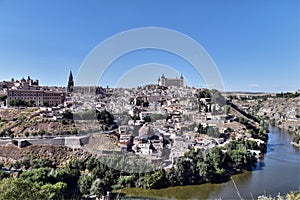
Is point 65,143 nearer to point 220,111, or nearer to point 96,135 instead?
point 96,135

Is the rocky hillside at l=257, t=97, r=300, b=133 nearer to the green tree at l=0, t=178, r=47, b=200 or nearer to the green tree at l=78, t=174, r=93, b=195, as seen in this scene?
the green tree at l=78, t=174, r=93, b=195

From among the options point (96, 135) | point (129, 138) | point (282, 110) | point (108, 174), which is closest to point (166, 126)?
point (129, 138)

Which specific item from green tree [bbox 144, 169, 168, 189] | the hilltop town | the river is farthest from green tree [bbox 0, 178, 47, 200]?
green tree [bbox 144, 169, 168, 189]

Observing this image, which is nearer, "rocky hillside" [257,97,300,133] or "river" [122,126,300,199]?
"river" [122,126,300,199]

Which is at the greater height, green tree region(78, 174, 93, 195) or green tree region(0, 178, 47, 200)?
green tree region(0, 178, 47, 200)

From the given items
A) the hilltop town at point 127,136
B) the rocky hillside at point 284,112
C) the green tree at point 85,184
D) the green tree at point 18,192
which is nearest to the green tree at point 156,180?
the hilltop town at point 127,136

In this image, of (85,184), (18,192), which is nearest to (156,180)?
(85,184)

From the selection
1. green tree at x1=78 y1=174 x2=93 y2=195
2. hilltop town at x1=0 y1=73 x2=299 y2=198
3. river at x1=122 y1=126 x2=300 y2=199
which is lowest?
river at x1=122 y1=126 x2=300 y2=199

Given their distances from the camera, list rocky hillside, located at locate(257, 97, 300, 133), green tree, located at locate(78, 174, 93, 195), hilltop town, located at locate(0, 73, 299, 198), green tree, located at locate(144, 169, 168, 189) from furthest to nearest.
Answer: rocky hillside, located at locate(257, 97, 300, 133)
hilltop town, located at locate(0, 73, 299, 198)
green tree, located at locate(144, 169, 168, 189)
green tree, located at locate(78, 174, 93, 195)

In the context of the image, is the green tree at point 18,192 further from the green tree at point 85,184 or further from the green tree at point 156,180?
the green tree at point 156,180
